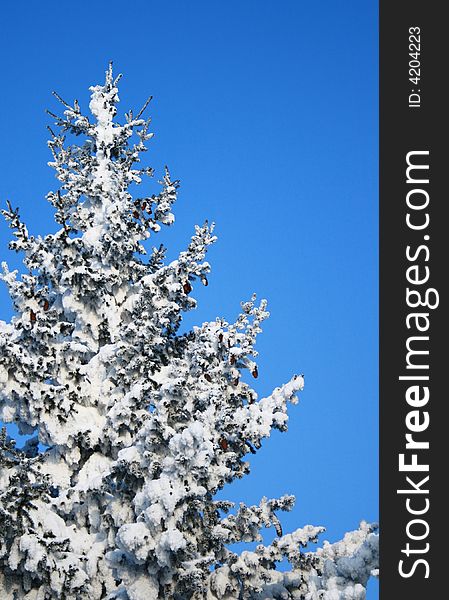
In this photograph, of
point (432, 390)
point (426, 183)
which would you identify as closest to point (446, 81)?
point (426, 183)

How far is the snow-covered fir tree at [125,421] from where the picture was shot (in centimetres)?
1191

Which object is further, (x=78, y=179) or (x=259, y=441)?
(x=78, y=179)

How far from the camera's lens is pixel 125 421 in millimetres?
15062

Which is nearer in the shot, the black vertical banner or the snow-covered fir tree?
the black vertical banner

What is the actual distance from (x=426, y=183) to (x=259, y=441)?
684 cm

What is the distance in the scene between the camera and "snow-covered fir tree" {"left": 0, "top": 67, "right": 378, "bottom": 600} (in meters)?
11.9

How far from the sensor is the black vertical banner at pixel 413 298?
10.0 m

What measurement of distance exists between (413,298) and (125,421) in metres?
6.68

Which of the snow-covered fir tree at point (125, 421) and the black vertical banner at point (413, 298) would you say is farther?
the snow-covered fir tree at point (125, 421)

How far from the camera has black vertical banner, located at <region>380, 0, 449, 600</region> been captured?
1001cm

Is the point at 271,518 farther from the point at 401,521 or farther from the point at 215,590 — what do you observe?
the point at 401,521

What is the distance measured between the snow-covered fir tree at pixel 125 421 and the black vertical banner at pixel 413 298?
2.46ft

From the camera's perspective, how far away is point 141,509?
469 inches

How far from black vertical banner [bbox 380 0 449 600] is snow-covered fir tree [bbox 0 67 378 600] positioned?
75 centimetres
